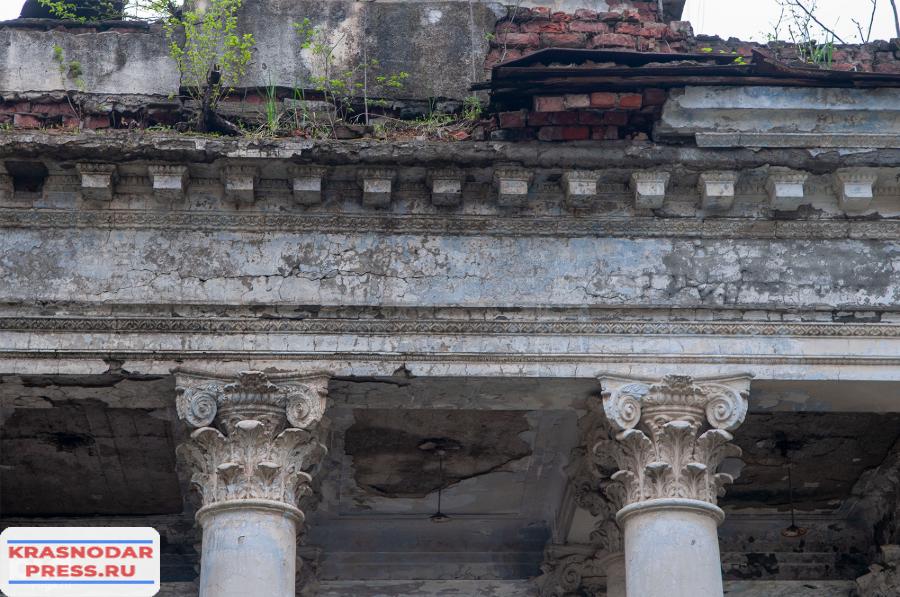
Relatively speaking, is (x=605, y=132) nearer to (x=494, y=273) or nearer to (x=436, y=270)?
(x=494, y=273)

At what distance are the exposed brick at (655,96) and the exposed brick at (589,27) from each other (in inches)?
47.1

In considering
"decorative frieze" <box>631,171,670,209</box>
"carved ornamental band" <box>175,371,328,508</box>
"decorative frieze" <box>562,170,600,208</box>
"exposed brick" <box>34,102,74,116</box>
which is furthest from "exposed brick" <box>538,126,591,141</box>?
"exposed brick" <box>34,102,74,116</box>

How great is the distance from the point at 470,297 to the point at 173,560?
4.88 m

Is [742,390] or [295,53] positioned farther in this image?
[295,53]

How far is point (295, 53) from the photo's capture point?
12344 millimetres

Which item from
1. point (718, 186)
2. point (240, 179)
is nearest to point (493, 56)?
point (718, 186)

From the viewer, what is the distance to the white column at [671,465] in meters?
10.3

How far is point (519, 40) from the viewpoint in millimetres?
12164

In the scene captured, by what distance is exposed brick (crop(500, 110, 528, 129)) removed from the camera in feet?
36.6

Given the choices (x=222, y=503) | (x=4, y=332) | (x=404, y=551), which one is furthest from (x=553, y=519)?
(x=4, y=332)

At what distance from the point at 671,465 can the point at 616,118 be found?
99.7 inches

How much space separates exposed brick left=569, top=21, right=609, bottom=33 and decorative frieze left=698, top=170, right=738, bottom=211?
1.74 m

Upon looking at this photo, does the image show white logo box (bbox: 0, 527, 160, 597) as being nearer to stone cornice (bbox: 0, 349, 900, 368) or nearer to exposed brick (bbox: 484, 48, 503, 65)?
stone cornice (bbox: 0, 349, 900, 368)

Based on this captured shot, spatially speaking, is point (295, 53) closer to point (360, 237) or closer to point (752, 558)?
point (360, 237)
